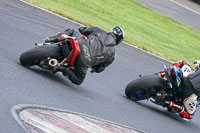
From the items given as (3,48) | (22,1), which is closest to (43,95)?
(3,48)

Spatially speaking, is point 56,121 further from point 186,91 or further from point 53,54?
point 186,91

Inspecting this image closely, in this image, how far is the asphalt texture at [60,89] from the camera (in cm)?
762

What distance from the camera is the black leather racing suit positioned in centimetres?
930

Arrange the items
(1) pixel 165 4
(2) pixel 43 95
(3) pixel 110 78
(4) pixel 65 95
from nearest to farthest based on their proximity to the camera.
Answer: (2) pixel 43 95 < (4) pixel 65 95 < (3) pixel 110 78 < (1) pixel 165 4

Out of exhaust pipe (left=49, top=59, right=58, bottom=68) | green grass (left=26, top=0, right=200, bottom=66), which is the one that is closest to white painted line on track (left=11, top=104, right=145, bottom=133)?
exhaust pipe (left=49, top=59, right=58, bottom=68)

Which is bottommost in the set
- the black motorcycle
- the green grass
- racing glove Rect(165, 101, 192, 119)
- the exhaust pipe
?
the green grass

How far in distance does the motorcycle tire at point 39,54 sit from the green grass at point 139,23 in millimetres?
7753

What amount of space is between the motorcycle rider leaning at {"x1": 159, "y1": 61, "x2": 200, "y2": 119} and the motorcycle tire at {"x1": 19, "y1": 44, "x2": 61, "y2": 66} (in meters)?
2.35

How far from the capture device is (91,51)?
9375mm

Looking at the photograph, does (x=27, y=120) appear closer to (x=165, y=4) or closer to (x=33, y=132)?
(x=33, y=132)

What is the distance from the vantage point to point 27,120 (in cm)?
651

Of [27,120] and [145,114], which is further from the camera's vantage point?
[145,114]

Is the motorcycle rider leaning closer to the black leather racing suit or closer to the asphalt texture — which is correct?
the asphalt texture

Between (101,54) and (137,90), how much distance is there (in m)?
1.16
